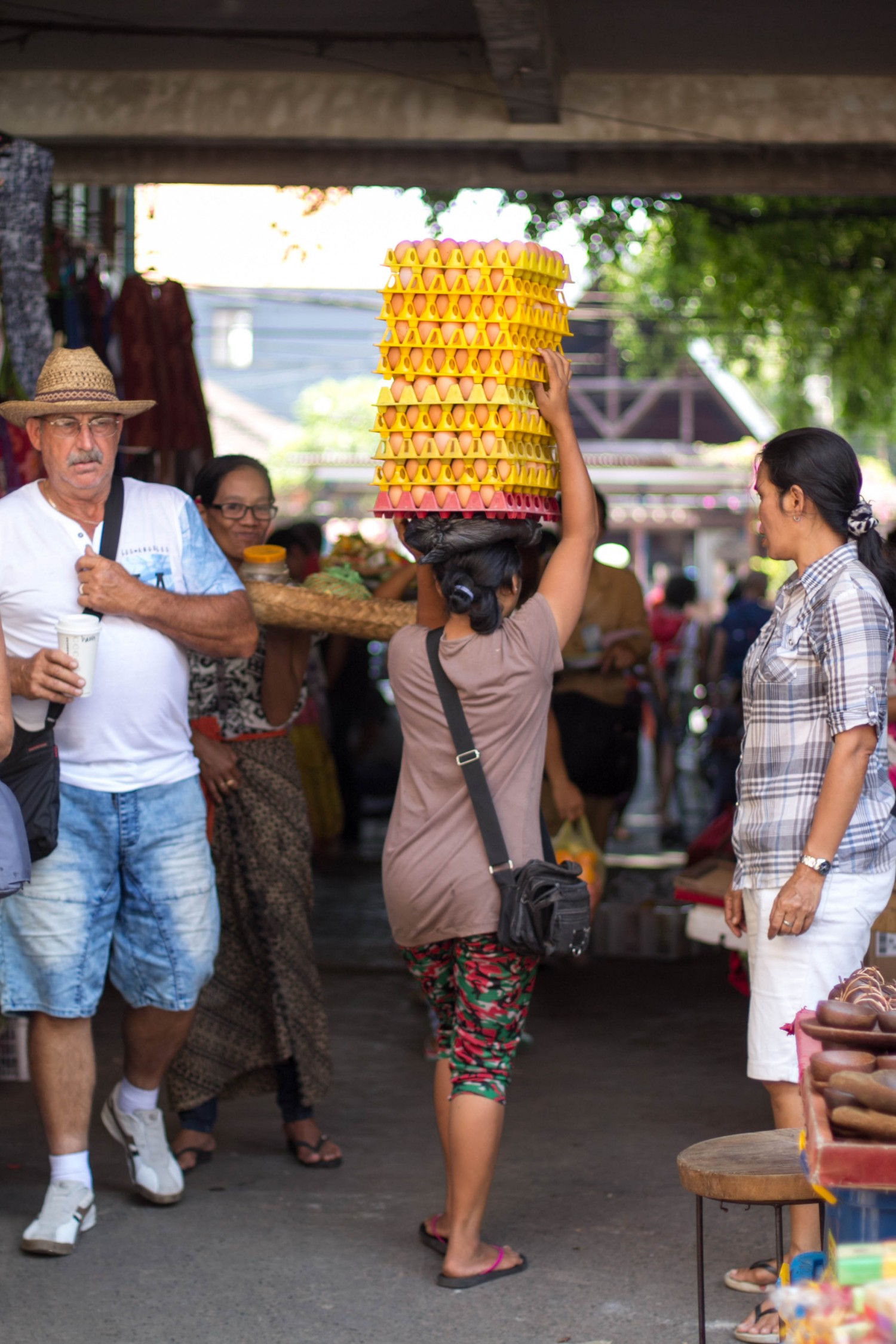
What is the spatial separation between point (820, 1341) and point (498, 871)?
1.65 m

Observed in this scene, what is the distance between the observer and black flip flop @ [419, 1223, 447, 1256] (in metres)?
3.81

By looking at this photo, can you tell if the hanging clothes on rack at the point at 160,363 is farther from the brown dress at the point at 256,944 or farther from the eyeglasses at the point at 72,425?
the eyeglasses at the point at 72,425

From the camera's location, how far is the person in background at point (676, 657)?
12.1 metres

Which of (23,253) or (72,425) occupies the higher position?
(23,253)

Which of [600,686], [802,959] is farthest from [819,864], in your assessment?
[600,686]

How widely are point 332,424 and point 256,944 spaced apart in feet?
102

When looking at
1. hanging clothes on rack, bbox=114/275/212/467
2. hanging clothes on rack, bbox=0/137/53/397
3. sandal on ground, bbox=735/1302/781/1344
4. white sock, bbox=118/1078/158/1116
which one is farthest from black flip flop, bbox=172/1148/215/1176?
hanging clothes on rack, bbox=114/275/212/467

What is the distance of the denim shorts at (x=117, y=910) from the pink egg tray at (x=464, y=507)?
3.20 ft

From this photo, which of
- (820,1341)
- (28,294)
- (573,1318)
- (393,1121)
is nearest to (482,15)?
(28,294)

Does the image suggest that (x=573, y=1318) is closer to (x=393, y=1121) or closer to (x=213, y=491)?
(x=393, y=1121)

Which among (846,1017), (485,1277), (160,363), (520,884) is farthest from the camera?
(160,363)

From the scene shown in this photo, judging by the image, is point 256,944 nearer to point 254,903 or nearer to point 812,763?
point 254,903

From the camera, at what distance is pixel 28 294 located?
16.8 ft

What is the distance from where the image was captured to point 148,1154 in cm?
413
